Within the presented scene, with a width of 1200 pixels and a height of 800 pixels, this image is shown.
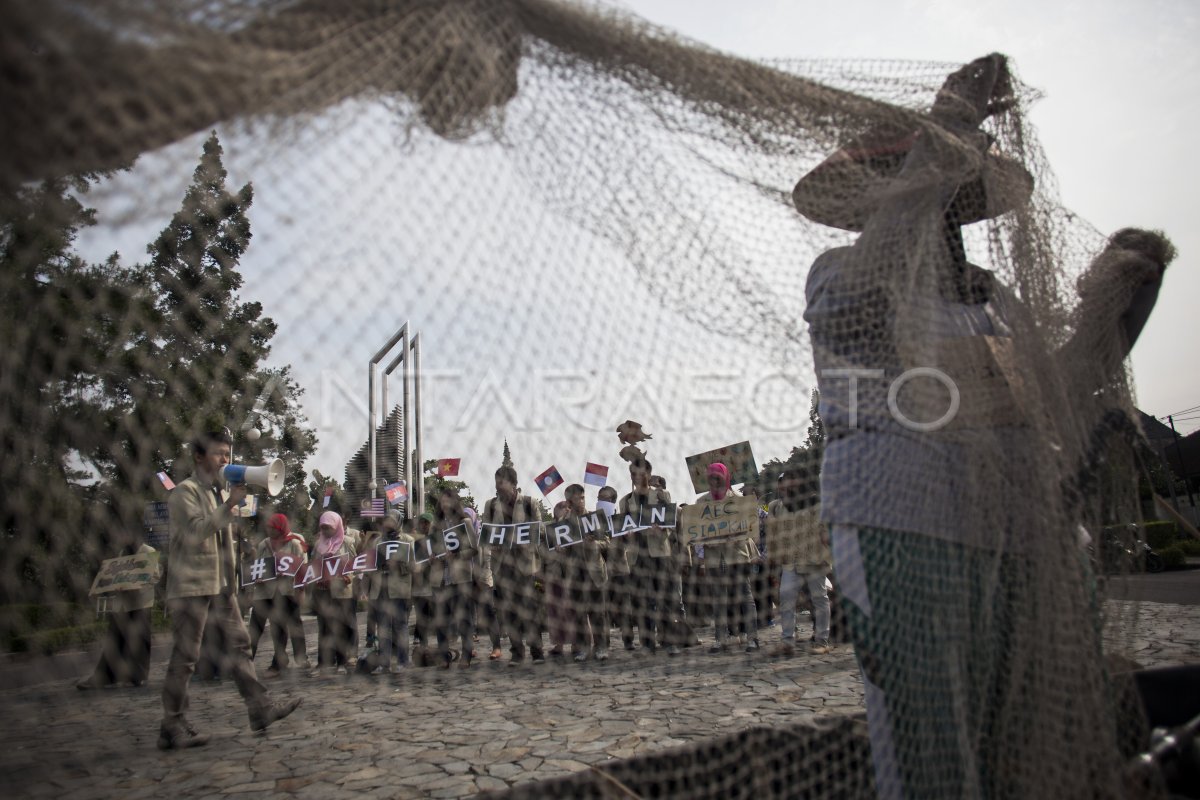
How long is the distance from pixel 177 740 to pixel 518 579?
2637 mm

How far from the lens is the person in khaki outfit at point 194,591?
12.6 feet

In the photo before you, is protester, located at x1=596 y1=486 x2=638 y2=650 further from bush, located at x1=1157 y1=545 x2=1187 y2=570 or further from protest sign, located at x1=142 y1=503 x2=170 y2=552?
bush, located at x1=1157 y1=545 x2=1187 y2=570

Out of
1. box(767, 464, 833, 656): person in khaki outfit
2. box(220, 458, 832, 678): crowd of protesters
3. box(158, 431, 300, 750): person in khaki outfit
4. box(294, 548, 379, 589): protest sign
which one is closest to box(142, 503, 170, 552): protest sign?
box(158, 431, 300, 750): person in khaki outfit

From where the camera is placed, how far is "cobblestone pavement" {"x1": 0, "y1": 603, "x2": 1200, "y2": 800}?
3109 mm

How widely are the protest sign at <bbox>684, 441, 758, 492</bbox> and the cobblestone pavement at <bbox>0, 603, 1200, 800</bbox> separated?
120 centimetres

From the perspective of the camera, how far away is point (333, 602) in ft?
20.5

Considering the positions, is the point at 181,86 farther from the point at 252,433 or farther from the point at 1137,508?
the point at 1137,508

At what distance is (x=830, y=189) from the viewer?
1912 millimetres

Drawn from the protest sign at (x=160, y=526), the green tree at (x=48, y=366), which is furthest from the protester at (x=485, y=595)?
the green tree at (x=48, y=366)

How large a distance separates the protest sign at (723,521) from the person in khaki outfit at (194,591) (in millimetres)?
2874

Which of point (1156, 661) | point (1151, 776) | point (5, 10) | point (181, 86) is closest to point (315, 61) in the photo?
point (181, 86)

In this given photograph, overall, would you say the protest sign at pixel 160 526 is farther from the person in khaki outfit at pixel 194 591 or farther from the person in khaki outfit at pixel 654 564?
the person in khaki outfit at pixel 654 564

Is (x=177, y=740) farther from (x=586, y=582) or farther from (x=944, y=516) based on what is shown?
(x=944, y=516)

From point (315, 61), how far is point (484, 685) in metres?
4.89
